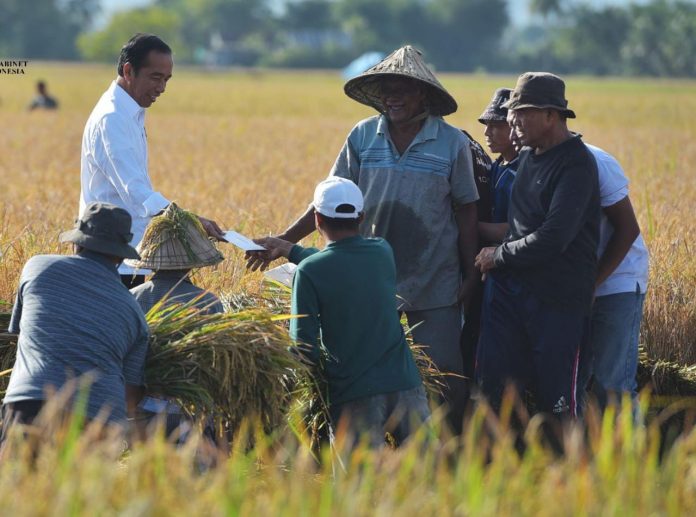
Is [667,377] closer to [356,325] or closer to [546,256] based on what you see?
[546,256]

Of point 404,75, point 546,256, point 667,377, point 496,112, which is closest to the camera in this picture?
point 546,256

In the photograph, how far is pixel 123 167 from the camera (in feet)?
17.7

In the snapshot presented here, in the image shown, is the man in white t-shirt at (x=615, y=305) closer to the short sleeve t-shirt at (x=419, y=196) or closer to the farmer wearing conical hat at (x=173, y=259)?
the short sleeve t-shirt at (x=419, y=196)

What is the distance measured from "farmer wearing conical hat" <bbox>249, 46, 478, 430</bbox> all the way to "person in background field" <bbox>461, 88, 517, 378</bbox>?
0.11 meters

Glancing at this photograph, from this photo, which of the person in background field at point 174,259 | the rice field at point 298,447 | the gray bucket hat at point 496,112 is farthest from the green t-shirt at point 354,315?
the gray bucket hat at point 496,112

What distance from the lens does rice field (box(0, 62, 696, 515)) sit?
10.1ft

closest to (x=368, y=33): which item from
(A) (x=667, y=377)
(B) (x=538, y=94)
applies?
(A) (x=667, y=377)

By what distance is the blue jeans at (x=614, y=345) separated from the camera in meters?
5.32

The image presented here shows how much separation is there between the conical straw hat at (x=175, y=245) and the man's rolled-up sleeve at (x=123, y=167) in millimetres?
289

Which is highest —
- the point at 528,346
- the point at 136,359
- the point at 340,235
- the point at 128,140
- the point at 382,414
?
the point at 128,140

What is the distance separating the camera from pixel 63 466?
3.17 metres

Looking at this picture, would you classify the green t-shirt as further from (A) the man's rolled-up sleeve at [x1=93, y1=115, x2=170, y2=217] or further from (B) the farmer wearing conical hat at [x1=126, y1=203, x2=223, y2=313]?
(A) the man's rolled-up sleeve at [x1=93, y1=115, x2=170, y2=217]

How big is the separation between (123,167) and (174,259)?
0.68 m

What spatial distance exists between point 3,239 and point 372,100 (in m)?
2.63
